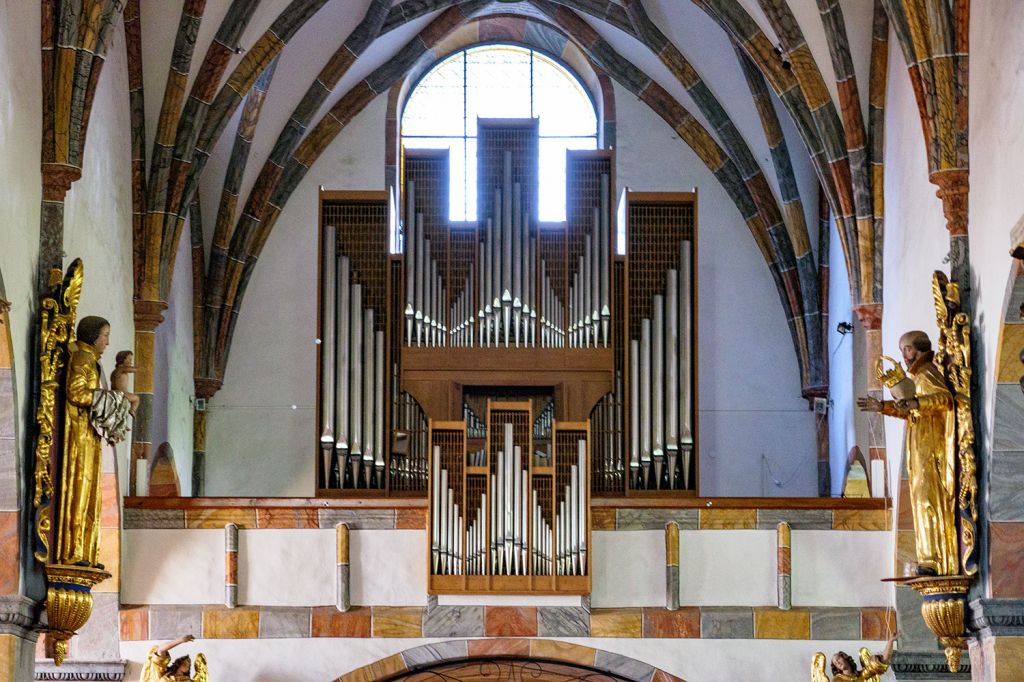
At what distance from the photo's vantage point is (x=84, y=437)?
15.6m

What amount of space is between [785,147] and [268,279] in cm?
595

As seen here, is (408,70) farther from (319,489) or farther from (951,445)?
(951,445)

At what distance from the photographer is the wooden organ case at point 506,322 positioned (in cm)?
1952

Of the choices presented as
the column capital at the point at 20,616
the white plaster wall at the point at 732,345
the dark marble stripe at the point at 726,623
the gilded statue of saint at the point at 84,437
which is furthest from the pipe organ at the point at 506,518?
the white plaster wall at the point at 732,345

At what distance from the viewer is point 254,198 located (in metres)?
22.3

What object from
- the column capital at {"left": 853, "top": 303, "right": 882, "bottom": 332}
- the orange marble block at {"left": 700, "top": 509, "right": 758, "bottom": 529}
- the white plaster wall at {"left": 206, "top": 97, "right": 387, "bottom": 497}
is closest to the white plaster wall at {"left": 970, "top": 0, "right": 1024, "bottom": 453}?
the column capital at {"left": 853, "top": 303, "right": 882, "bottom": 332}

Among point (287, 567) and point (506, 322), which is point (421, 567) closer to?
point (287, 567)

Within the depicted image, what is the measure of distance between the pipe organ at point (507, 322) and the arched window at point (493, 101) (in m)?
2.76

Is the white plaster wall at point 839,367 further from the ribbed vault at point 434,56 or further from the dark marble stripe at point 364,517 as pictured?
Result: the dark marble stripe at point 364,517

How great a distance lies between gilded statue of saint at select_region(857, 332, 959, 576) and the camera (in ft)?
49.9

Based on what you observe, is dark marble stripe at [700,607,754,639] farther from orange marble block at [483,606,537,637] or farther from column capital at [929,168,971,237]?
column capital at [929,168,971,237]

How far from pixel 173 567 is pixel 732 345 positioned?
7.31 meters

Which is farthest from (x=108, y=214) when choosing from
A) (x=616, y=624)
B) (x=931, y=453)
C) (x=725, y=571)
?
(x=931, y=453)

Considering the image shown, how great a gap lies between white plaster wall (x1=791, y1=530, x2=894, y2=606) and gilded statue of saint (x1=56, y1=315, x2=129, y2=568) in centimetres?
624
